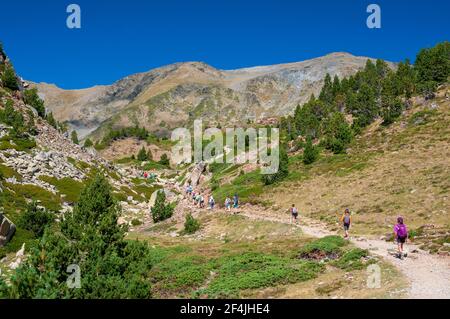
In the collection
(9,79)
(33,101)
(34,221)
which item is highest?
(9,79)

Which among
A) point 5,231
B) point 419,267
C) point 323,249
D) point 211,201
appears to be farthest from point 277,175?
point 419,267

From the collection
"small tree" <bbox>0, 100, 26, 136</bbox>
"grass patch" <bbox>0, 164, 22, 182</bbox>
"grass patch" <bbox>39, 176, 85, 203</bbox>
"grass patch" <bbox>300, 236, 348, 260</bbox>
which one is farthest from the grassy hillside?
"small tree" <bbox>0, 100, 26, 136</bbox>

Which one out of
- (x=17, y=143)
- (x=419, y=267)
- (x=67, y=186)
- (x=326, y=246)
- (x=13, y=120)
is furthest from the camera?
(x=13, y=120)

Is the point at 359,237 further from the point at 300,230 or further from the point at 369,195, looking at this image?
the point at 369,195

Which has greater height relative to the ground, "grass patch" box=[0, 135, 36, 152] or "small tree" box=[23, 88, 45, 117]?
"small tree" box=[23, 88, 45, 117]

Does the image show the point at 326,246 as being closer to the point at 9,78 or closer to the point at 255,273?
the point at 255,273

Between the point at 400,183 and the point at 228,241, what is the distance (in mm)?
17468

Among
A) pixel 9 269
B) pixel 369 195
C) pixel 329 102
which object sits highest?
pixel 329 102

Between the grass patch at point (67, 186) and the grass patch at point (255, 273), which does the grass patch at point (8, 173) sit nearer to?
the grass patch at point (67, 186)

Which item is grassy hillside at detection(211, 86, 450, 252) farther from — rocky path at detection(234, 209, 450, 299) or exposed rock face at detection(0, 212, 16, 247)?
exposed rock face at detection(0, 212, 16, 247)

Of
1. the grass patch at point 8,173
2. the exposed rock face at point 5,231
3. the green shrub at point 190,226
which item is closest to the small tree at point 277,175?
the green shrub at point 190,226
